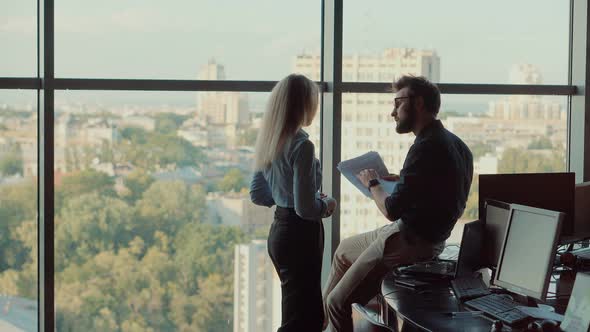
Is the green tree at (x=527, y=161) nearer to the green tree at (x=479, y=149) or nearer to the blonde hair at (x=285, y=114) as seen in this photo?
the green tree at (x=479, y=149)

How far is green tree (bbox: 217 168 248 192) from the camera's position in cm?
471

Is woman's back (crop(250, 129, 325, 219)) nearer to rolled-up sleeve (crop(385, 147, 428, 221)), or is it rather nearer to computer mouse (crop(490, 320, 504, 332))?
rolled-up sleeve (crop(385, 147, 428, 221))

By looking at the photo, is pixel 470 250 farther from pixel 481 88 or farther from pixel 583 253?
pixel 481 88

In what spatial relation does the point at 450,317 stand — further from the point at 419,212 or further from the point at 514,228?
the point at 419,212

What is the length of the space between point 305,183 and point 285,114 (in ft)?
1.20

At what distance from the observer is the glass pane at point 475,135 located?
194 inches

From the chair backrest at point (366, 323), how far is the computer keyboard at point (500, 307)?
1.35 ft

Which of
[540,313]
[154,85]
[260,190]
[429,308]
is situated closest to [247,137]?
[154,85]

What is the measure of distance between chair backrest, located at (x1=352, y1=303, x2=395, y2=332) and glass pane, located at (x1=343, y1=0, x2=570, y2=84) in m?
2.25

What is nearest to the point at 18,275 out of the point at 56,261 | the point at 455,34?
the point at 56,261

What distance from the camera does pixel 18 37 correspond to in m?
4.21

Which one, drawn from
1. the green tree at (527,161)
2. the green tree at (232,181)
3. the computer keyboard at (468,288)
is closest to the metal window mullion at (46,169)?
the green tree at (232,181)

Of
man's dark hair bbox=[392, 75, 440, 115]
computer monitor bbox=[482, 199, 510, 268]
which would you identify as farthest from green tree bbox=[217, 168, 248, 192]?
computer monitor bbox=[482, 199, 510, 268]

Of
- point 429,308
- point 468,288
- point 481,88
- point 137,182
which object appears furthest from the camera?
point 481,88
